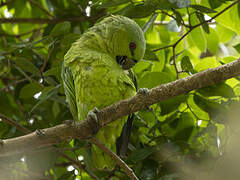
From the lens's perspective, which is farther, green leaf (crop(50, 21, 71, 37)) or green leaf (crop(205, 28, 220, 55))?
green leaf (crop(205, 28, 220, 55))

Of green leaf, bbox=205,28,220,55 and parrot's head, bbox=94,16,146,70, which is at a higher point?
parrot's head, bbox=94,16,146,70

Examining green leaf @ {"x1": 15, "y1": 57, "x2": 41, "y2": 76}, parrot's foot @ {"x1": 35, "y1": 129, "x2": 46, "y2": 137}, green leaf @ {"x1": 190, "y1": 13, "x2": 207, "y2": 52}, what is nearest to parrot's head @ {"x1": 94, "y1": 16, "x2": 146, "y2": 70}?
green leaf @ {"x1": 190, "y1": 13, "x2": 207, "y2": 52}

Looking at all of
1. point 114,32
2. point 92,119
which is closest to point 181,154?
point 92,119

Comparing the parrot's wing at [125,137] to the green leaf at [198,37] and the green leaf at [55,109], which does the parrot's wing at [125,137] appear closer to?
the green leaf at [198,37]

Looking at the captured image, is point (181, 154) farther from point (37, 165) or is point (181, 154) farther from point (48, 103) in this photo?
point (48, 103)

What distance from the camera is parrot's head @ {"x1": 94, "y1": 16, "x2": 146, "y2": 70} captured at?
2279 millimetres

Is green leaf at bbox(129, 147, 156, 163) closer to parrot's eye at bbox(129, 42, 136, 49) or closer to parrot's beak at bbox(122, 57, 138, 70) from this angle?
parrot's beak at bbox(122, 57, 138, 70)

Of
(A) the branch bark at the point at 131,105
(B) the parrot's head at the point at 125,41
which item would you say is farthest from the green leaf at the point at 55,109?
(A) the branch bark at the point at 131,105

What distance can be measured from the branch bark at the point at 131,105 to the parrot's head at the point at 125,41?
59 centimetres

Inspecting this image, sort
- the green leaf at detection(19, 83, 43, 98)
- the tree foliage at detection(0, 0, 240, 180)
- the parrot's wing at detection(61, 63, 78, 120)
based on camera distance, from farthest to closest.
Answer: the green leaf at detection(19, 83, 43, 98)
the parrot's wing at detection(61, 63, 78, 120)
the tree foliage at detection(0, 0, 240, 180)

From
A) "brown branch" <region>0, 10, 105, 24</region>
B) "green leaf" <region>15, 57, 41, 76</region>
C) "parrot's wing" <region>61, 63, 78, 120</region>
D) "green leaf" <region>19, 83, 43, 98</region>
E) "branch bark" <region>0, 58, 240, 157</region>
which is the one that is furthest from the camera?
"brown branch" <region>0, 10, 105, 24</region>

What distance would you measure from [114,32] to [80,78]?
17.1 inches

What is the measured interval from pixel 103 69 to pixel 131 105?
445 millimetres

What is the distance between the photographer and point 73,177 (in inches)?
90.4
